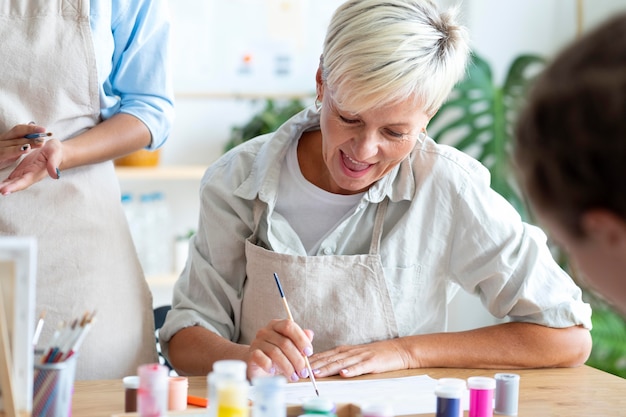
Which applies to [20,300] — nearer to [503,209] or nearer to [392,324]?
[392,324]

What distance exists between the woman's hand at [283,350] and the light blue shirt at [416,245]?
0.25 m

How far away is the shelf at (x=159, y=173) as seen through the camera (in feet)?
10.9

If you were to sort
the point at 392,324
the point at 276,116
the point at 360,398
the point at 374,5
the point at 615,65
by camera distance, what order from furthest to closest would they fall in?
the point at 276,116 → the point at 392,324 → the point at 374,5 → the point at 360,398 → the point at 615,65

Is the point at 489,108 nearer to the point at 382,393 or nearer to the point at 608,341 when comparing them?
the point at 608,341

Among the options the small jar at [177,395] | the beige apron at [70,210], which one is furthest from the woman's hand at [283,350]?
the beige apron at [70,210]

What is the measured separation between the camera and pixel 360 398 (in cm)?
146

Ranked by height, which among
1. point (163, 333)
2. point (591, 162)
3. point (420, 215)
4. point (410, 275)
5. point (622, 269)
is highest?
point (591, 162)

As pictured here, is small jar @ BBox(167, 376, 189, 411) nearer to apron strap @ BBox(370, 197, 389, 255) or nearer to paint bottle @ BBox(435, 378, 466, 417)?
paint bottle @ BBox(435, 378, 466, 417)

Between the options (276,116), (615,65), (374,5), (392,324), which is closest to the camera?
(615,65)

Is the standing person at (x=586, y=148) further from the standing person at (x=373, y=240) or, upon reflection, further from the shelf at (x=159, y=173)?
the shelf at (x=159, y=173)

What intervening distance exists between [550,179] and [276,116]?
8.53ft

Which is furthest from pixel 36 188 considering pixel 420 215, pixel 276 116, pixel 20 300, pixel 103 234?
pixel 276 116

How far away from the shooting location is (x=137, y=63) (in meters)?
1.91

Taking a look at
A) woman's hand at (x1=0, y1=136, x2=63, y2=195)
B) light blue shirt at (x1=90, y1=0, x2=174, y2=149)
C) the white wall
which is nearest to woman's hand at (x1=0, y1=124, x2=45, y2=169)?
woman's hand at (x1=0, y1=136, x2=63, y2=195)
